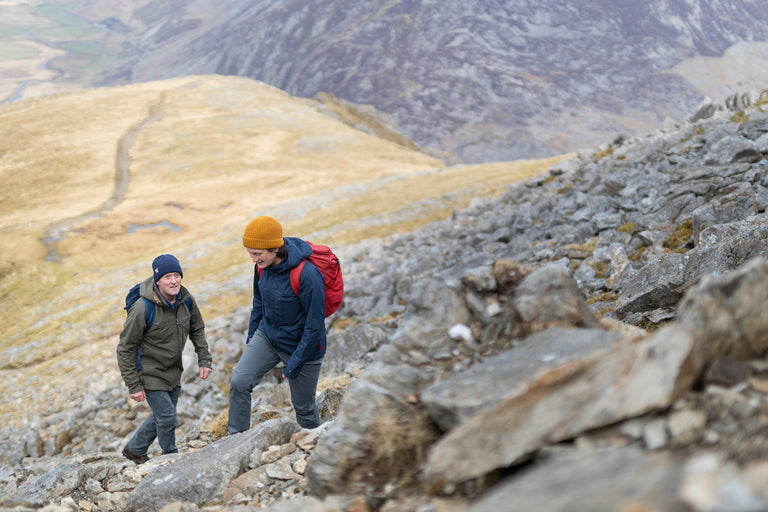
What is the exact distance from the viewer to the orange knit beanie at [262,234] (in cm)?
704

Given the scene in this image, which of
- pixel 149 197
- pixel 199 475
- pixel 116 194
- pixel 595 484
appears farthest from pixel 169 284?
pixel 116 194

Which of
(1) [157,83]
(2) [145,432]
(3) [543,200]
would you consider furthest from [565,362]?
(1) [157,83]

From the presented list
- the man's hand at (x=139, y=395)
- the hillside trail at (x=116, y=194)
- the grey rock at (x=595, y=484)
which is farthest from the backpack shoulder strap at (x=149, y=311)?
the hillside trail at (x=116, y=194)

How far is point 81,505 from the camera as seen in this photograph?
681 centimetres

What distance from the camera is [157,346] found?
27.6ft

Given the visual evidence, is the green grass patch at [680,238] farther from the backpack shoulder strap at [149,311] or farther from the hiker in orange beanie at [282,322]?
the backpack shoulder strap at [149,311]

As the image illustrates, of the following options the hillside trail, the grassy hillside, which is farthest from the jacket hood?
the hillside trail

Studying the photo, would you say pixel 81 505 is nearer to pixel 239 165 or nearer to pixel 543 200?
pixel 543 200

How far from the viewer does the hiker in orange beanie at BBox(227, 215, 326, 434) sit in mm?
7305

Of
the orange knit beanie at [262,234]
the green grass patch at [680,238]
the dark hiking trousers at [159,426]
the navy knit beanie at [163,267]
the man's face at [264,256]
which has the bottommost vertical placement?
the dark hiking trousers at [159,426]

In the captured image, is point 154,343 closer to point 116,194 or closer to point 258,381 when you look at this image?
point 258,381

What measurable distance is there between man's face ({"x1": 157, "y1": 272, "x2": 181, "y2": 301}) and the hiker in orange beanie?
4.34ft

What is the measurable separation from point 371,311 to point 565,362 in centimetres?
1625

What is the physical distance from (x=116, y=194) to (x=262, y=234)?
60077 millimetres
